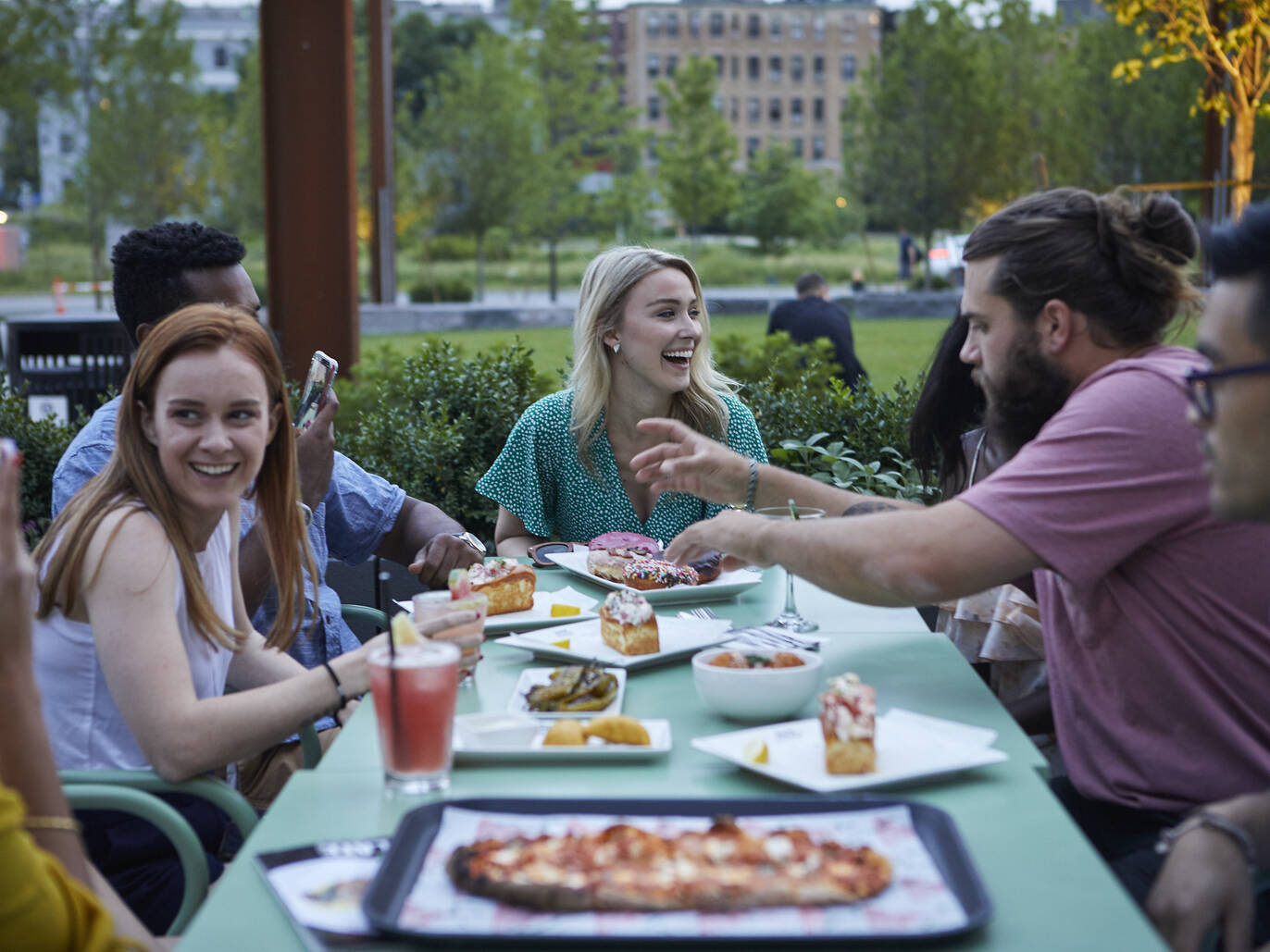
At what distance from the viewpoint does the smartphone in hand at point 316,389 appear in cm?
314

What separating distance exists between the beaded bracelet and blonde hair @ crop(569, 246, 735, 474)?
230 centimetres

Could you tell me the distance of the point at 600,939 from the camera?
4.21ft

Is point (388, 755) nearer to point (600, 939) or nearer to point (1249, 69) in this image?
point (600, 939)

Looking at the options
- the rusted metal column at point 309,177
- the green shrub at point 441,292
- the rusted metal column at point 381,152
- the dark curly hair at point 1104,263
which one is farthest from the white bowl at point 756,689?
the green shrub at point 441,292

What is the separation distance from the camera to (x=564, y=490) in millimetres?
3785

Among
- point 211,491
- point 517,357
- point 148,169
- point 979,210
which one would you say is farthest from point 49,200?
point 211,491

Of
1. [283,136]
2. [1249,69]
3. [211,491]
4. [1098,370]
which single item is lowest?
[211,491]

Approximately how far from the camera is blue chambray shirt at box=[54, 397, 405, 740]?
2.78 meters

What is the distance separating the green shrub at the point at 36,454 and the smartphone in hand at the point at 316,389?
5.93 ft

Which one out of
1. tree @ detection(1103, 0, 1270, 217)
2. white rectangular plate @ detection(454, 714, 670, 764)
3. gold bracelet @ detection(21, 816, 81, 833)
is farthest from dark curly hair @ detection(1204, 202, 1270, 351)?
tree @ detection(1103, 0, 1270, 217)

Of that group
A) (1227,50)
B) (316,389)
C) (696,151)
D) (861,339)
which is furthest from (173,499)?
(696,151)

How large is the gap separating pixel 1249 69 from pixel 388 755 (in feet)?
30.5

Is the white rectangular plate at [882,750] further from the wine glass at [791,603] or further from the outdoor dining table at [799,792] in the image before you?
the wine glass at [791,603]

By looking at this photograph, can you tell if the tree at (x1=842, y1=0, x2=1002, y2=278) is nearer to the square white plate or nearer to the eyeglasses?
the square white plate
